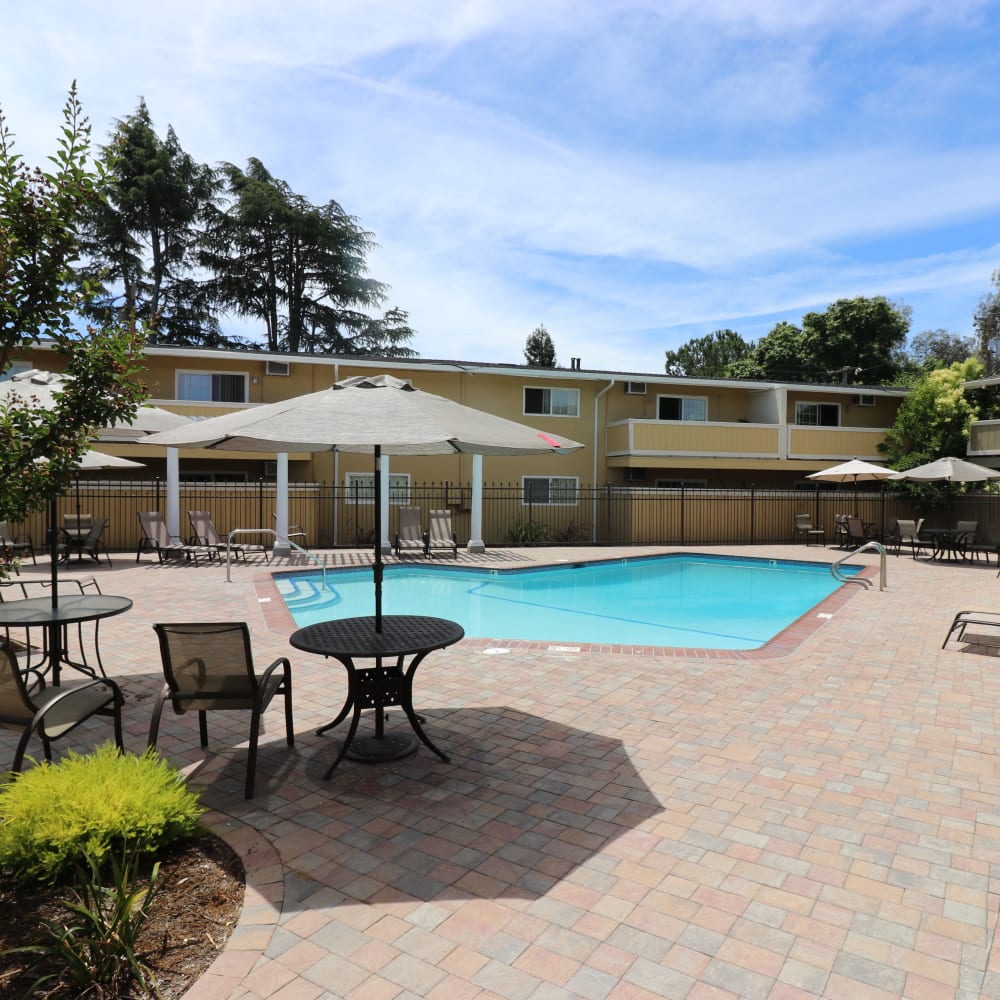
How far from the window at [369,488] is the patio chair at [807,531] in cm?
1294

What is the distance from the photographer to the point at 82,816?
9.84 feet

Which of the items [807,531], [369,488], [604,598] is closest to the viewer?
[604,598]

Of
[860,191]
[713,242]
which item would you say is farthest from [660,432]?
[860,191]

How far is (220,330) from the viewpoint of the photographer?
33688mm

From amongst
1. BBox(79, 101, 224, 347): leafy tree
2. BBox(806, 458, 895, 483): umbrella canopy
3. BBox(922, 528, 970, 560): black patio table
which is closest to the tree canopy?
BBox(79, 101, 224, 347): leafy tree

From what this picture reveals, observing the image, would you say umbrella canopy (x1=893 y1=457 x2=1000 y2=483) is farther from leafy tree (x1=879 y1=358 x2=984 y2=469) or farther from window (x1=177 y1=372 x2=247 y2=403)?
window (x1=177 y1=372 x2=247 y2=403)

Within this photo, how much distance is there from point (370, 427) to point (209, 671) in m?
1.93

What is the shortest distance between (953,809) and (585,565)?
42.2 ft

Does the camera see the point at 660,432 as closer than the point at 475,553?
No

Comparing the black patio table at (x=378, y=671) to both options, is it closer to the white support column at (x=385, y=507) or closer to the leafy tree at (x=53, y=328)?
the leafy tree at (x=53, y=328)

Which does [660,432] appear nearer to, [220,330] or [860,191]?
[860,191]

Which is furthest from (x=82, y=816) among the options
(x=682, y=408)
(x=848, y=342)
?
(x=848, y=342)

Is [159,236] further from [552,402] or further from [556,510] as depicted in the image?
[556,510]

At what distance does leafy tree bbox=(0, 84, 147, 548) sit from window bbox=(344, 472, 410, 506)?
16.7m
